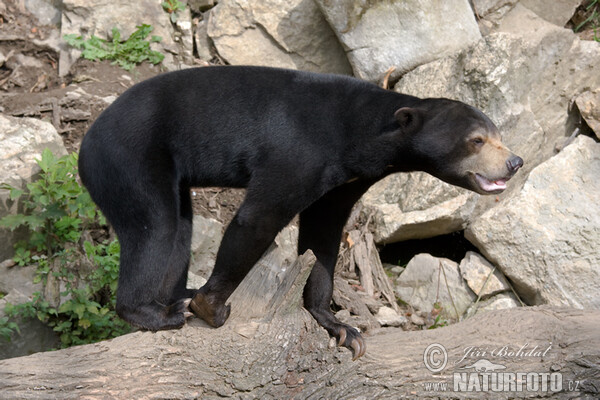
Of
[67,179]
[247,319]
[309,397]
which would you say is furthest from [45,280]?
[309,397]

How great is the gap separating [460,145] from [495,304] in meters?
2.53

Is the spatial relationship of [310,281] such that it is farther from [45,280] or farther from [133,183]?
[45,280]

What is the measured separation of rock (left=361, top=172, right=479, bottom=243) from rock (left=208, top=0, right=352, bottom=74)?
5.41 ft

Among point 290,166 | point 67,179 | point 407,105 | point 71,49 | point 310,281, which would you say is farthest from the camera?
point 71,49

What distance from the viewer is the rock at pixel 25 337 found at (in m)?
5.62

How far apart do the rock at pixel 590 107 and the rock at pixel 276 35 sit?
2.47 meters

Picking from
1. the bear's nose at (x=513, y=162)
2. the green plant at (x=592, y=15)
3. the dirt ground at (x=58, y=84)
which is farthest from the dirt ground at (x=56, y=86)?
the green plant at (x=592, y=15)

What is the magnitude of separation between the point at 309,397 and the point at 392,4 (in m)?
4.64

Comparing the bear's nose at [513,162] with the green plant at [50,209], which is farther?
the green plant at [50,209]

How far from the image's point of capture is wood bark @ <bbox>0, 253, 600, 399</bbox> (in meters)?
3.76

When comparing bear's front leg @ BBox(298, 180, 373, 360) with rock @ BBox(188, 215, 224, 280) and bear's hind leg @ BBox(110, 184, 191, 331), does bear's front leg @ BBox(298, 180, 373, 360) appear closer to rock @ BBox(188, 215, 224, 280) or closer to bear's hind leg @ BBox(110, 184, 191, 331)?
bear's hind leg @ BBox(110, 184, 191, 331)

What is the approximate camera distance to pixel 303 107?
4418 millimetres

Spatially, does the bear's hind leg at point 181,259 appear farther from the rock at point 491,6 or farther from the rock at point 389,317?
the rock at point 491,6

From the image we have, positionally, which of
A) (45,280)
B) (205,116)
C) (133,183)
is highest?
(205,116)
